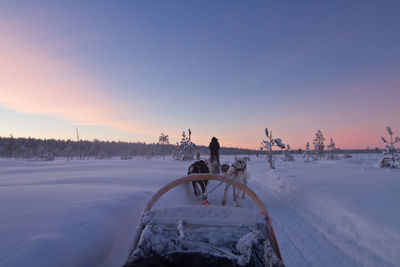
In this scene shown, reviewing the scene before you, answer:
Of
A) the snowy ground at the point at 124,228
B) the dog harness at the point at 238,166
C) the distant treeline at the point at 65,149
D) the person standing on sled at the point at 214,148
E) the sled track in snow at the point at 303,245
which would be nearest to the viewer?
the snowy ground at the point at 124,228

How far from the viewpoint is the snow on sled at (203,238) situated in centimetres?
161

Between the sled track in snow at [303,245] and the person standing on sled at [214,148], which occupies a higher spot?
the person standing on sled at [214,148]

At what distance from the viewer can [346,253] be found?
11.1 ft

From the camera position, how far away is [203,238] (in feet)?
6.17

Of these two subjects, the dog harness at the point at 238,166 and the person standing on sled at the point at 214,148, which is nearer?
the dog harness at the point at 238,166

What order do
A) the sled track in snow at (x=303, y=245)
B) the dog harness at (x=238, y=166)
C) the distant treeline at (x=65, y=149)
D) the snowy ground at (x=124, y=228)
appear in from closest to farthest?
the snowy ground at (x=124, y=228) → the sled track in snow at (x=303, y=245) → the dog harness at (x=238, y=166) → the distant treeline at (x=65, y=149)

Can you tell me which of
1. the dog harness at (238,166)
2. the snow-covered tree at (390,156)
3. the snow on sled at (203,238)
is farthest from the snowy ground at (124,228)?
the snow-covered tree at (390,156)

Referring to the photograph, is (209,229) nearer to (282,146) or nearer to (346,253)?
(346,253)

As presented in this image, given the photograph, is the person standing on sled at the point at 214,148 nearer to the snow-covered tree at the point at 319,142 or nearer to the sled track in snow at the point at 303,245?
the sled track in snow at the point at 303,245

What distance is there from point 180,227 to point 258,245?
0.70 meters

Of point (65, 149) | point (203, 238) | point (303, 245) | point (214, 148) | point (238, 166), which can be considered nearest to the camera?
point (203, 238)

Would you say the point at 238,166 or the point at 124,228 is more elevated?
the point at 238,166

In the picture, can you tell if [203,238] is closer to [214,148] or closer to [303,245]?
[303,245]

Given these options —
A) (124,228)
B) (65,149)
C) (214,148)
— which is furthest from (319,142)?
(65,149)
